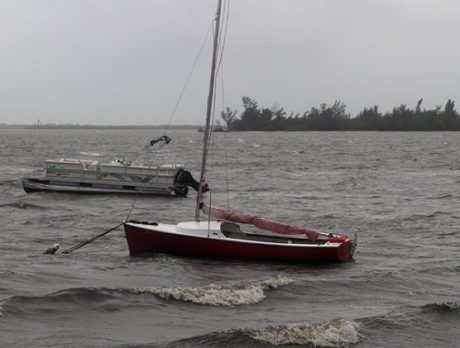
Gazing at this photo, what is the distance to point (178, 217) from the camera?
3731 centimetres

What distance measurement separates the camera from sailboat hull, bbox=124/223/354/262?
76.5ft

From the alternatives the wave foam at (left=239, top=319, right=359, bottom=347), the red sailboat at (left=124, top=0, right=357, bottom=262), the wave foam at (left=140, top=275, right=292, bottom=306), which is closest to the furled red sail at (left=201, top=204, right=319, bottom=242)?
the red sailboat at (left=124, top=0, right=357, bottom=262)

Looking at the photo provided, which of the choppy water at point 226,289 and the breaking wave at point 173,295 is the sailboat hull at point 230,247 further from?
the breaking wave at point 173,295

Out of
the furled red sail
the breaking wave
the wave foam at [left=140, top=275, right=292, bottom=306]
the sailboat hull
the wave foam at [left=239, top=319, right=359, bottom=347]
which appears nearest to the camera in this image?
the wave foam at [left=239, top=319, right=359, bottom=347]

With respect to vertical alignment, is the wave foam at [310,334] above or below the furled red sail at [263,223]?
below

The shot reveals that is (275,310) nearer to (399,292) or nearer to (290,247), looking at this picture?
(399,292)

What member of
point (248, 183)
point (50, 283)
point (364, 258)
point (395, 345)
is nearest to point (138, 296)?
point (50, 283)

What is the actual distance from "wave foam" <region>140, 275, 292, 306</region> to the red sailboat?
3739 mm

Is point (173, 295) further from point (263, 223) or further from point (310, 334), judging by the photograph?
point (263, 223)

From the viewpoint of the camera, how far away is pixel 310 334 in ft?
49.0

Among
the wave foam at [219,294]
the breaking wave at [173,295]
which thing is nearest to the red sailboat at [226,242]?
the wave foam at [219,294]

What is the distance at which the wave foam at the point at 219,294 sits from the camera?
18.0 meters

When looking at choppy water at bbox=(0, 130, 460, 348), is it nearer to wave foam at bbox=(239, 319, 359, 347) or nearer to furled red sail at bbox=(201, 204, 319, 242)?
wave foam at bbox=(239, 319, 359, 347)

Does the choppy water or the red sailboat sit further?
the red sailboat
